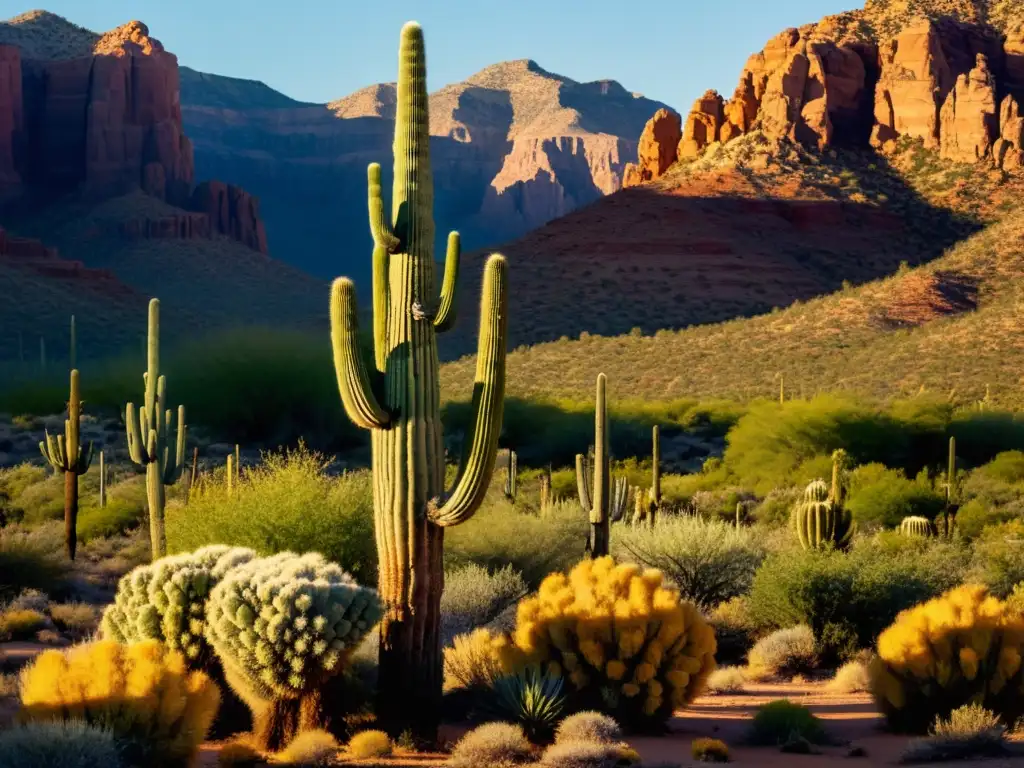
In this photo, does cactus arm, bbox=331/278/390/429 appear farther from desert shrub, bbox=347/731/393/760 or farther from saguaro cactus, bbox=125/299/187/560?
saguaro cactus, bbox=125/299/187/560

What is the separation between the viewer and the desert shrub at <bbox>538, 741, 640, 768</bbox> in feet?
39.5

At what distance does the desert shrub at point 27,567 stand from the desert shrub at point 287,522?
204 cm

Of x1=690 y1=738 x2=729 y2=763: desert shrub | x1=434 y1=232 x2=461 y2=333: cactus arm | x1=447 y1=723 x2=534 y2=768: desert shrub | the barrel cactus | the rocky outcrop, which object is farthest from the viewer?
the rocky outcrop

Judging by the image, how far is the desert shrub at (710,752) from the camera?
41.7ft

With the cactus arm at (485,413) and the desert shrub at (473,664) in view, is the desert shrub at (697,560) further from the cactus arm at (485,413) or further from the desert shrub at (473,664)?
the cactus arm at (485,413)

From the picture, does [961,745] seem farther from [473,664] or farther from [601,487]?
[601,487]

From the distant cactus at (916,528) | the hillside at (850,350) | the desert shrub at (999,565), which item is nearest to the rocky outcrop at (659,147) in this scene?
the hillside at (850,350)

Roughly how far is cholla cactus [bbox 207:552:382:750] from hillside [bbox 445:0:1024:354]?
65643 millimetres

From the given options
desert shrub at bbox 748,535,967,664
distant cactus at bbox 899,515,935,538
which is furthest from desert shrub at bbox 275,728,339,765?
distant cactus at bbox 899,515,935,538

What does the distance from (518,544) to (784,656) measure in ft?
16.1

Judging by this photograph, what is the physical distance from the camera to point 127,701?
11156mm

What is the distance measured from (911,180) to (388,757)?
8515cm

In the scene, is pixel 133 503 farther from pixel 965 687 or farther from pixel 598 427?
pixel 965 687

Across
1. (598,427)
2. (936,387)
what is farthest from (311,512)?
(936,387)
